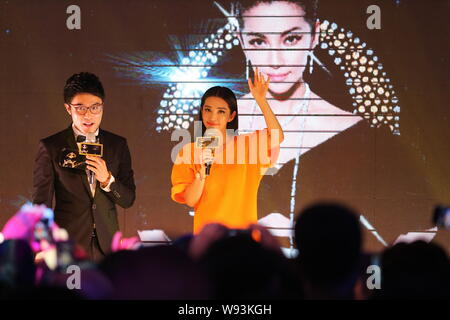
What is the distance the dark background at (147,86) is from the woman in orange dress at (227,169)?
1160mm

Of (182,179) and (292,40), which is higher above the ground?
(292,40)

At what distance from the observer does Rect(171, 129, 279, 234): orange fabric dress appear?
15.9 feet

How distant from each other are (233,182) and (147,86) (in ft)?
5.87

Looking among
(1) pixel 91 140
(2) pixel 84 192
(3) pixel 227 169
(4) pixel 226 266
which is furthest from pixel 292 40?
(4) pixel 226 266

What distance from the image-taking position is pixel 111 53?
627 centimetres

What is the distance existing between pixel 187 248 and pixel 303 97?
14.3 feet

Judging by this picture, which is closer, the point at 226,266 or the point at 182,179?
the point at 226,266

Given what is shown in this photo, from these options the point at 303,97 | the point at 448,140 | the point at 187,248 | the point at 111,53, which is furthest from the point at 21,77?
the point at 187,248

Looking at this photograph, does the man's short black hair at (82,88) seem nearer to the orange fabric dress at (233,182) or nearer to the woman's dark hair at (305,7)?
the orange fabric dress at (233,182)

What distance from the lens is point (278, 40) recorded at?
6.26 m

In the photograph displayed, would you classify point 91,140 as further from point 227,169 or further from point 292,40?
point 292,40

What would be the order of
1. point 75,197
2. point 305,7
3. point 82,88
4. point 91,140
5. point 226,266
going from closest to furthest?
point 226,266
point 75,197
point 91,140
point 82,88
point 305,7

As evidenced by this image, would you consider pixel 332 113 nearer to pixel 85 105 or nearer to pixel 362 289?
pixel 85 105

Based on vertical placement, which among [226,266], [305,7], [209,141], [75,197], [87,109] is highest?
[305,7]
